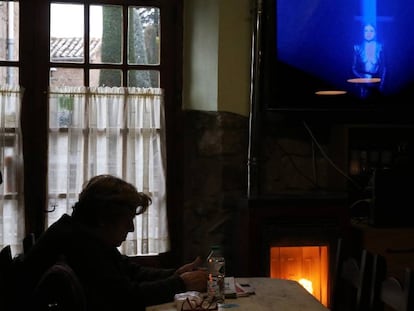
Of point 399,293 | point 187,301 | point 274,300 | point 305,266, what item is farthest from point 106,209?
point 305,266

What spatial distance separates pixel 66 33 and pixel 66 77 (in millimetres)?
259

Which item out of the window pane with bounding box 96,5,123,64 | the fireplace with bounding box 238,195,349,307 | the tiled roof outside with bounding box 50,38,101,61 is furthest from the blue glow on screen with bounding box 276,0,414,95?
the tiled roof outside with bounding box 50,38,101,61

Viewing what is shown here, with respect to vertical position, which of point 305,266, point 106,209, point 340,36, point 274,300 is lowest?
point 305,266

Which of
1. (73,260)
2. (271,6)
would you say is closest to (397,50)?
(271,6)

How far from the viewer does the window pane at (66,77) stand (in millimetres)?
3914

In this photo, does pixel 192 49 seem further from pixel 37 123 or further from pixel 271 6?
pixel 37 123

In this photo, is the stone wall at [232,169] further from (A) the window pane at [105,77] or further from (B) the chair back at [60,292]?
(B) the chair back at [60,292]

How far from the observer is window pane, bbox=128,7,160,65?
4000mm

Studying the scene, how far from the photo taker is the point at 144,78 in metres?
4.04

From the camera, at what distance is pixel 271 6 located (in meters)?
3.70

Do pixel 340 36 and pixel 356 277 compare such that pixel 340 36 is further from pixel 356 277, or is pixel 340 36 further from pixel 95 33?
pixel 356 277

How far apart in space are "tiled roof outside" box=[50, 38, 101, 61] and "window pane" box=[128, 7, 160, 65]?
236 millimetres

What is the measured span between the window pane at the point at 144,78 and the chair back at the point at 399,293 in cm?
230

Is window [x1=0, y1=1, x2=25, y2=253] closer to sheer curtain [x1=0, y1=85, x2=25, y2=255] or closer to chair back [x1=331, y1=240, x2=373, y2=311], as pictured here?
sheer curtain [x1=0, y1=85, x2=25, y2=255]
